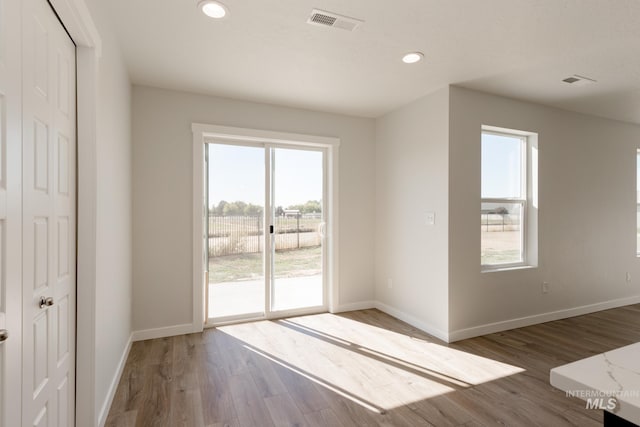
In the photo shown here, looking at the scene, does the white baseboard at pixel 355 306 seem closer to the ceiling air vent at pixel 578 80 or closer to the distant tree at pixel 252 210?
the distant tree at pixel 252 210

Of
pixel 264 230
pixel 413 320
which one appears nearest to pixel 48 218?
pixel 264 230

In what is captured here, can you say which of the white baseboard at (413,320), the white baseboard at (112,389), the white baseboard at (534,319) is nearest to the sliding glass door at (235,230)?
the white baseboard at (112,389)

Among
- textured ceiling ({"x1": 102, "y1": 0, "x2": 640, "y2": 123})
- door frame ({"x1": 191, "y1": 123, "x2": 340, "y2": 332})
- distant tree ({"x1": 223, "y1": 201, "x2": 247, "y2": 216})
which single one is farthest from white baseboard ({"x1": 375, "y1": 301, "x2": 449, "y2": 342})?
textured ceiling ({"x1": 102, "y1": 0, "x2": 640, "y2": 123})

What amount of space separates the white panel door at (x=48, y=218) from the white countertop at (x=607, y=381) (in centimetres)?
170

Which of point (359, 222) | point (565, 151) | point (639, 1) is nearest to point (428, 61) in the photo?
point (639, 1)

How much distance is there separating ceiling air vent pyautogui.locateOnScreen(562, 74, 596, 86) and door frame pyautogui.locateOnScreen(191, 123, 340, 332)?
2.43 meters

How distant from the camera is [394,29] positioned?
223 centimetres

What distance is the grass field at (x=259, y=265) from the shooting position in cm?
365

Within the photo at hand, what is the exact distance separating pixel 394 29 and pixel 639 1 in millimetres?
1433

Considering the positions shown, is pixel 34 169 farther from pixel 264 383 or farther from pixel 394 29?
pixel 394 29

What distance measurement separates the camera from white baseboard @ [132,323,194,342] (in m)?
3.20

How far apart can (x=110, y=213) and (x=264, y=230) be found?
1858 millimetres

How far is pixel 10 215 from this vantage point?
3.43 ft

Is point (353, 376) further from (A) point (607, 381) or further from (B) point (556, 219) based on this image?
(B) point (556, 219)
